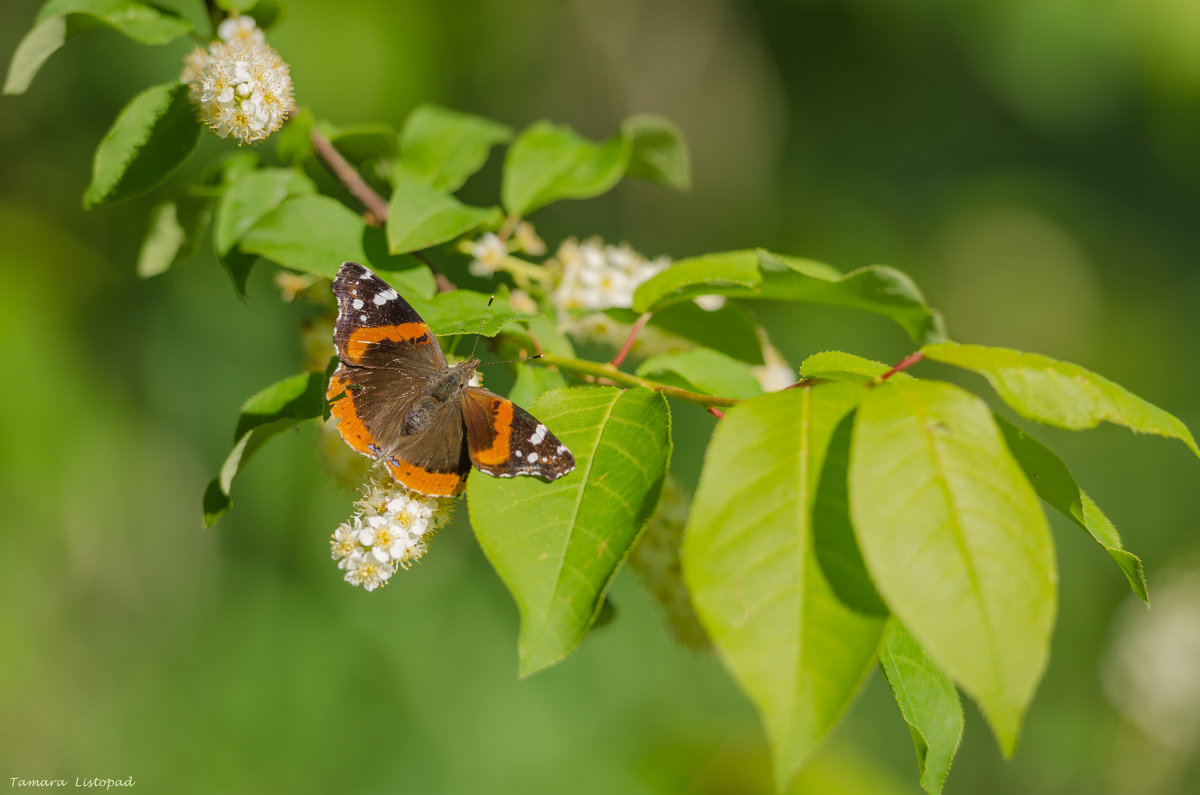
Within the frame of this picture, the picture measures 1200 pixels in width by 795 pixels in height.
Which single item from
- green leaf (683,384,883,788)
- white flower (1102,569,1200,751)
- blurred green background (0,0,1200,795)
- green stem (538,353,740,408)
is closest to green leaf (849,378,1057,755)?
green leaf (683,384,883,788)

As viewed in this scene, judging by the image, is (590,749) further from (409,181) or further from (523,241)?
(409,181)

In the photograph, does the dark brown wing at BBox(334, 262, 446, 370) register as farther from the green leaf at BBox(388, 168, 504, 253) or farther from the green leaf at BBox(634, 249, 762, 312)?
the green leaf at BBox(634, 249, 762, 312)

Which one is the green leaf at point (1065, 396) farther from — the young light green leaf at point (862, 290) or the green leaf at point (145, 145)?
the green leaf at point (145, 145)

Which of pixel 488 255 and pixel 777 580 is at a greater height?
pixel 777 580

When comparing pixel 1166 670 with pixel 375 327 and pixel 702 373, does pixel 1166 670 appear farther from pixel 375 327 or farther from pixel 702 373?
pixel 375 327

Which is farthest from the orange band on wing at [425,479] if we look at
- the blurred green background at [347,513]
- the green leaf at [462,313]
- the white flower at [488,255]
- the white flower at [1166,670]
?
the white flower at [1166,670]

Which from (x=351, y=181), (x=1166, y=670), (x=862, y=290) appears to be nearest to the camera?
(x=862, y=290)

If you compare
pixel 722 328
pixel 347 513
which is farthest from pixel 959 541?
pixel 347 513
